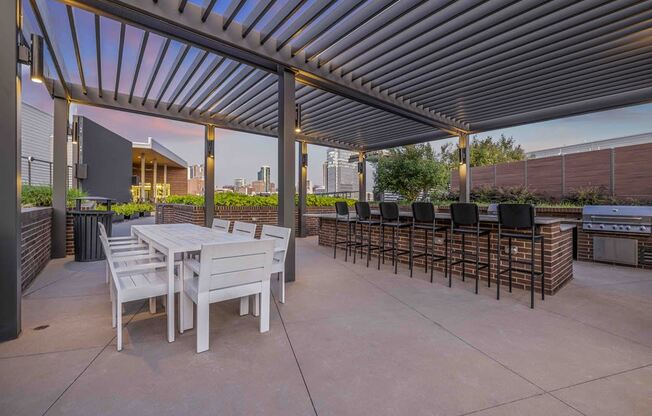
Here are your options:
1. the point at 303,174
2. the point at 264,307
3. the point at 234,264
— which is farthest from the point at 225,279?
the point at 303,174

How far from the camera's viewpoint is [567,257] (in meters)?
4.18

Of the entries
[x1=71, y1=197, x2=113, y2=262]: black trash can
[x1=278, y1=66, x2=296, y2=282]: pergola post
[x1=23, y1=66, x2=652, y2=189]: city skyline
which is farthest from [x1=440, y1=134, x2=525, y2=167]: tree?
[x1=71, y1=197, x2=113, y2=262]: black trash can

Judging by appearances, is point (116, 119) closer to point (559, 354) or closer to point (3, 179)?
point (3, 179)

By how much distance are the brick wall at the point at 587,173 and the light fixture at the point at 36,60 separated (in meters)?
Result: 9.58

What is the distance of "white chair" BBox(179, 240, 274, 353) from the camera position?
218cm

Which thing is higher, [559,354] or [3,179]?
[3,179]

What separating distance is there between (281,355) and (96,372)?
1200mm

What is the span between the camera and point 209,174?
7020 mm

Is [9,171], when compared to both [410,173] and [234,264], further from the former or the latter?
[410,173]

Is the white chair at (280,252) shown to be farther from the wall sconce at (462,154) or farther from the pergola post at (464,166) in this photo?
the wall sconce at (462,154)

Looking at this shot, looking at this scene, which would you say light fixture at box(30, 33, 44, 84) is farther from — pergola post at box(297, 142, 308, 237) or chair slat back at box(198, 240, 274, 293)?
pergola post at box(297, 142, 308, 237)

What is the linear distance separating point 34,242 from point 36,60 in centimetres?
272

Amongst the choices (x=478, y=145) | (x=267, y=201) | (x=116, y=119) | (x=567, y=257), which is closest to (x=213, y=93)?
(x=267, y=201)

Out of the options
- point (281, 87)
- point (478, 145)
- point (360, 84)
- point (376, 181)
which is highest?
point (478, 145)
